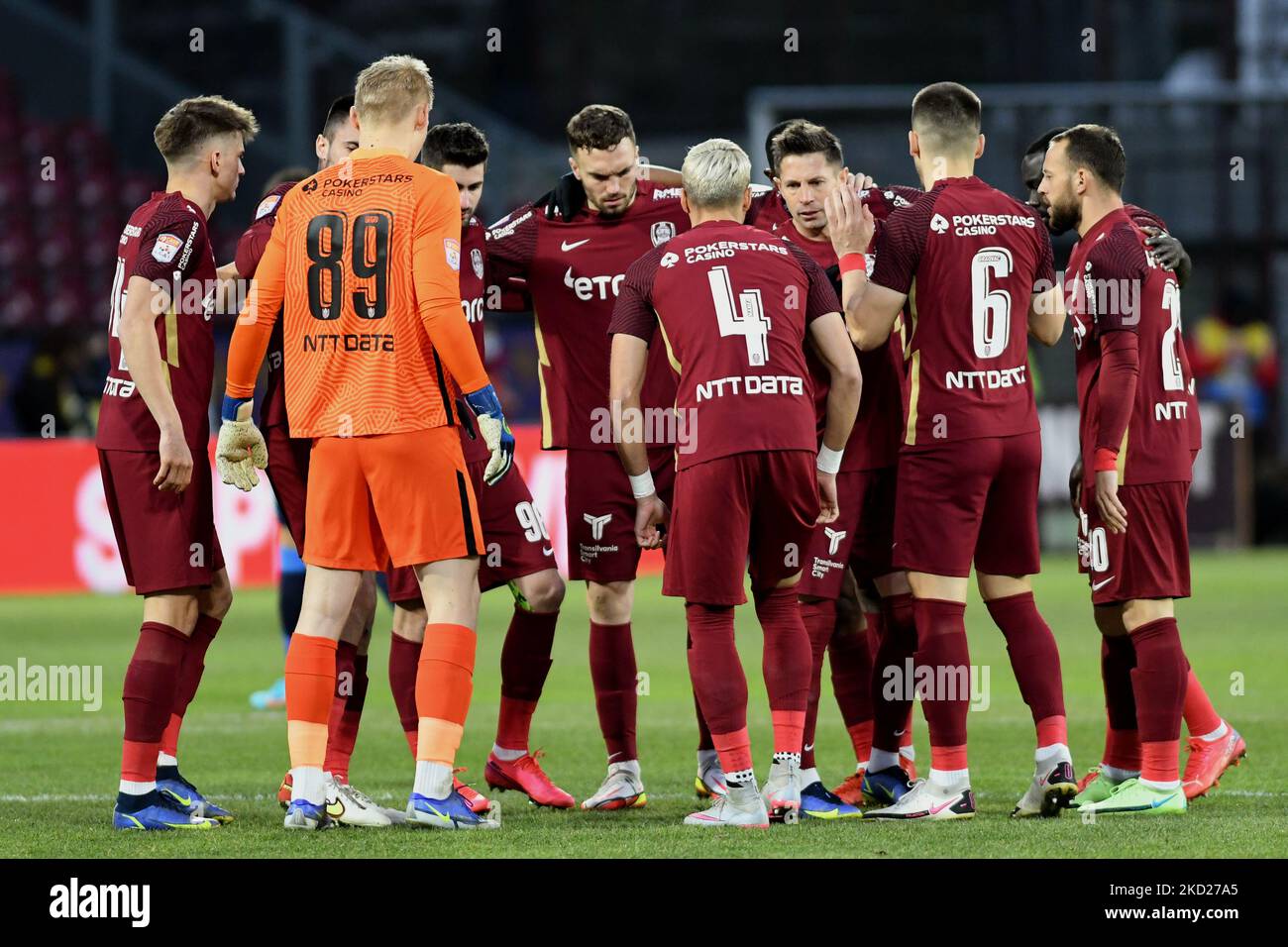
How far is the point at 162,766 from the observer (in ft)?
21.9

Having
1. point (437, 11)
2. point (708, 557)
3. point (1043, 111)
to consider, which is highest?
point (437, 11)

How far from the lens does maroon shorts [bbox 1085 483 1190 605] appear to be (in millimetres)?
6441

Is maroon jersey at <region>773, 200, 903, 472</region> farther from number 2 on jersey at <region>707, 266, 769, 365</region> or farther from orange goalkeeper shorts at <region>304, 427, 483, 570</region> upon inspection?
orange goalkeeper shorts at <region>304, 427, 483, 570</region>

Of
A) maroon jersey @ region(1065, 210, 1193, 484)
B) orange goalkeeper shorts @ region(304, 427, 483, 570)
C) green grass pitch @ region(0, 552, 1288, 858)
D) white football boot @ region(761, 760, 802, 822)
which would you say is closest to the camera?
green grass pitch @ region(0, 552, 1288, 858)

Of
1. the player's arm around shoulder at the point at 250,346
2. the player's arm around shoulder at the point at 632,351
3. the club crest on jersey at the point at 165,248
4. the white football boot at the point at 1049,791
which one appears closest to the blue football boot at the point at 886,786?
the white football boot at the point at 1049,791

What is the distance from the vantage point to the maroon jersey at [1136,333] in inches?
253

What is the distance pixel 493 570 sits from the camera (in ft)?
22.9

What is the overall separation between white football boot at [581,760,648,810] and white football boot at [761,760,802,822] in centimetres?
70

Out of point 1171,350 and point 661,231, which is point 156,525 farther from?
point 1171,350

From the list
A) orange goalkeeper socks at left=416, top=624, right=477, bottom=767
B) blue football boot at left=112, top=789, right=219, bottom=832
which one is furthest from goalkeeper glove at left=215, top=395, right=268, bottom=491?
blue football boot at left=112, top=789, right=219, bottom=832

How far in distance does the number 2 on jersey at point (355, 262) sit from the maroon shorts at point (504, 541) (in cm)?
118
